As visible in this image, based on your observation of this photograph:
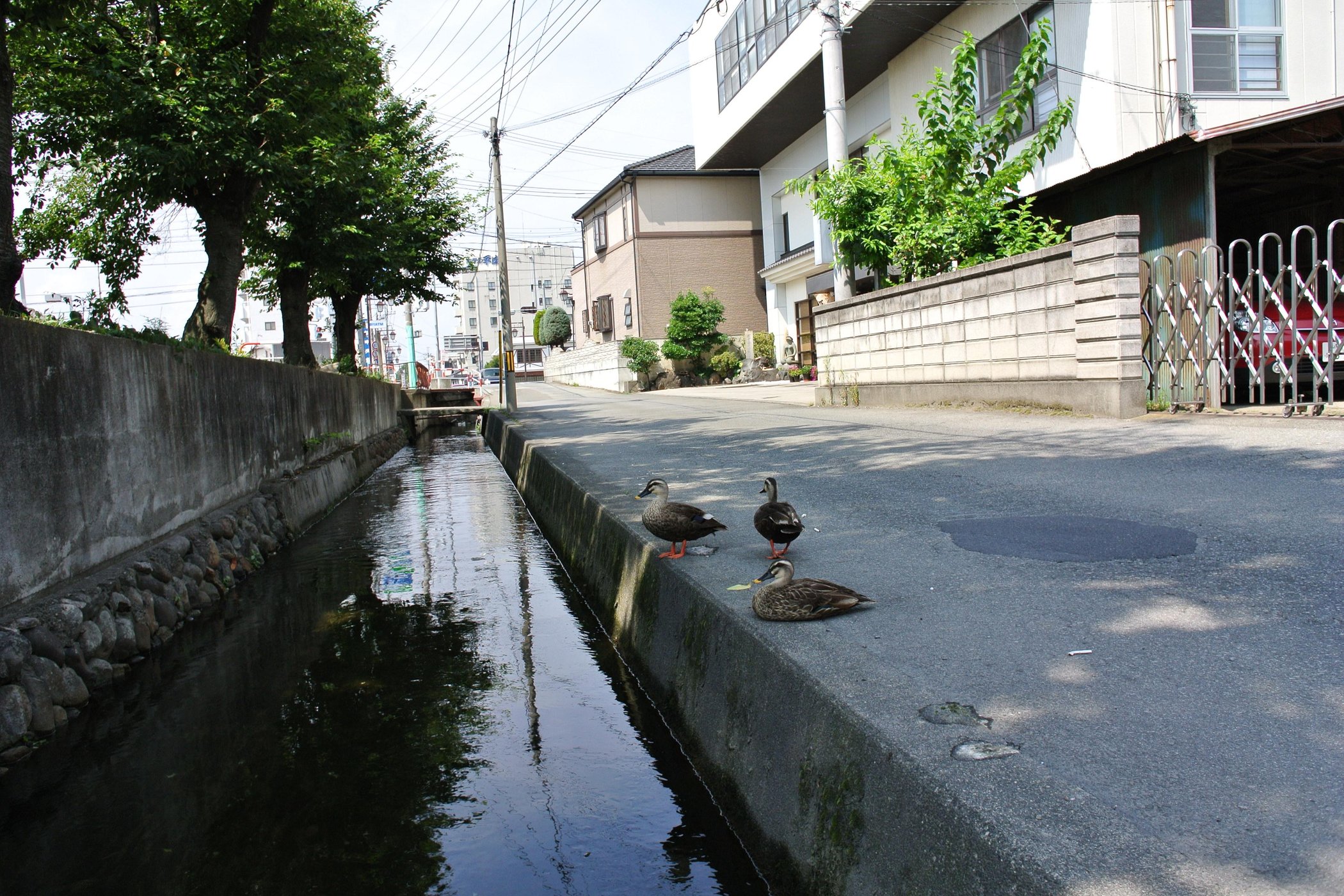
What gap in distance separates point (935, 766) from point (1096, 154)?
49.3 feet

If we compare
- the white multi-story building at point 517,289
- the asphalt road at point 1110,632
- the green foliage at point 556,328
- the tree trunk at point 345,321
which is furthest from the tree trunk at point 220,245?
the white multi-story building at point 517,289

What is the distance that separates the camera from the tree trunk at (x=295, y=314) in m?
21.2

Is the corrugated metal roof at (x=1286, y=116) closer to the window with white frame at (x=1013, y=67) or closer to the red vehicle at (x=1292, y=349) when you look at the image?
the red vehicle at (x=1292, y=349)

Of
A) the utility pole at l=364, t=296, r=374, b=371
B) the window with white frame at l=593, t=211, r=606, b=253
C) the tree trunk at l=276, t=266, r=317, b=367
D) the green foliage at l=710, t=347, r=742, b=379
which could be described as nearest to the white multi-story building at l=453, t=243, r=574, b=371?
the utility pole at l=364, t=296, r=374, b=371

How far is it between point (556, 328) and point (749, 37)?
3778 centimetres

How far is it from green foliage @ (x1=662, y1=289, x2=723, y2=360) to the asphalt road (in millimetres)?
28075

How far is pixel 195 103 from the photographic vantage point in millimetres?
11617

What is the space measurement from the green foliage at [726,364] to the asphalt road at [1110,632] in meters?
27.6

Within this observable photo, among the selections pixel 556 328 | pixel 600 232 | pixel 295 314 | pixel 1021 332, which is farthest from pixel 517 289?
pixel 1021 332

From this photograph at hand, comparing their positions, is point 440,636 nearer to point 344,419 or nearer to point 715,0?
point 344,419

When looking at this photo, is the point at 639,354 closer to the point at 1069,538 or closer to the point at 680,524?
the point at 680,524

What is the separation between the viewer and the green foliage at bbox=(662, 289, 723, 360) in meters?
36.6

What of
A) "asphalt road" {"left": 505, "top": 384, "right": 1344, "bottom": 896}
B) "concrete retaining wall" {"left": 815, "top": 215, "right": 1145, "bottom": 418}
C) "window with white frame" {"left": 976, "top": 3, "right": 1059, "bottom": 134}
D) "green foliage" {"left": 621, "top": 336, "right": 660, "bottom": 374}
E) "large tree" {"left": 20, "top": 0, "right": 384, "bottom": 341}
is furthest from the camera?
"green foliage" {"left": 621, "top": 336, "right": 660, "bottom": 374}

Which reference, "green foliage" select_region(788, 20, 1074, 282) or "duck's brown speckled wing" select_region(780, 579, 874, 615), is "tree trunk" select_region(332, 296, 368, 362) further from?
"duck's brown speckled wing" select_region(780, 579, 874, 615)
